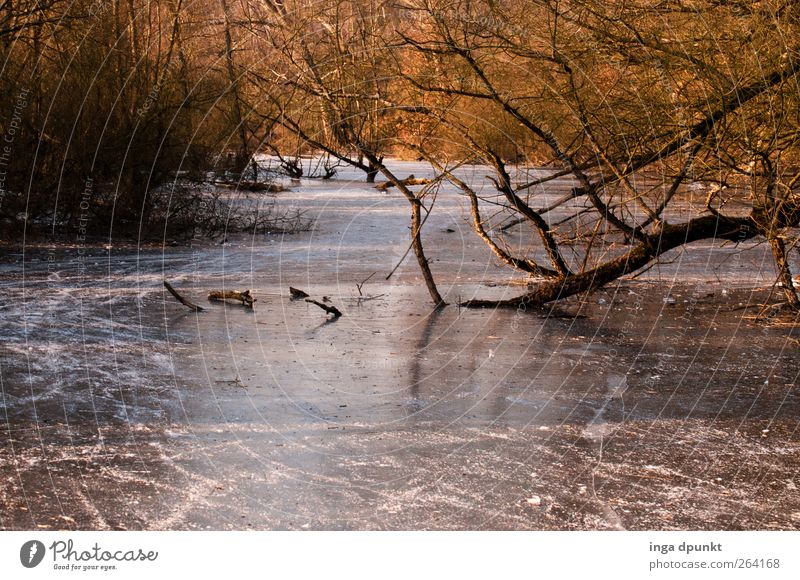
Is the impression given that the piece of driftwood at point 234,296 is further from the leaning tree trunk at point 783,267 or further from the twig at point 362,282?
the leaning tree trunk at point 783,267

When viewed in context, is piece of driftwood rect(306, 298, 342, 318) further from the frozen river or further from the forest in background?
the forest in background

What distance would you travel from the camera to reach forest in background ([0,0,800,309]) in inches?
325

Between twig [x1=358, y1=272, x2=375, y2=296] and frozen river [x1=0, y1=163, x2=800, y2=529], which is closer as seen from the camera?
frozen river [x1=0, y1=163, x2=800, y2=529]

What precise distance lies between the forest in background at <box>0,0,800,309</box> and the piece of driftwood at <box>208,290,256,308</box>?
1.64 m

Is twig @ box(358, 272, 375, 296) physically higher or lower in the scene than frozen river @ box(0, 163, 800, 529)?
higher

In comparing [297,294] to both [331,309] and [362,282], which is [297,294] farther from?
[362,282]

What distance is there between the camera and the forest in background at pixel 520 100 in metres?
8.27

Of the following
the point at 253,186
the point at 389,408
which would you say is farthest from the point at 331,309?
the point at 253,186

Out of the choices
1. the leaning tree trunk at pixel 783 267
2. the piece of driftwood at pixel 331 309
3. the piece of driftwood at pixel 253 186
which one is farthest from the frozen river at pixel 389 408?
the piece of driftwood at pixel 253 186

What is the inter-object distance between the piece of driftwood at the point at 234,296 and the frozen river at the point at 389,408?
155mm

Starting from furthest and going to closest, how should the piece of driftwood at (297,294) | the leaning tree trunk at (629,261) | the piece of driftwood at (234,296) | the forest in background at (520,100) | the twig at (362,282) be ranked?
the twig at (362,282) < the piece of driftwood at (297,294) < the piece of driftwood at (234,296) < the leaning tree trunk at (629,261) < the forest in background at (520,100)

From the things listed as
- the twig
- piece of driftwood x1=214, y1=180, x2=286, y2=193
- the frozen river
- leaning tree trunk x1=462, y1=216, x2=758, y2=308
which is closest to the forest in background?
leaning tree trunk x1=462, y1=216, x2=758, y2=308

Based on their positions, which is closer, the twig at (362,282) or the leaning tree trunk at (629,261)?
the leaning tree trunk at (629,261)

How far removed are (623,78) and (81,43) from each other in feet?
29.1
